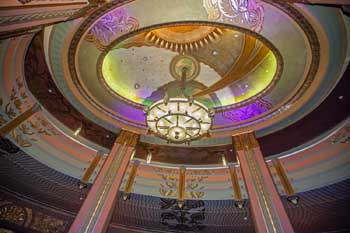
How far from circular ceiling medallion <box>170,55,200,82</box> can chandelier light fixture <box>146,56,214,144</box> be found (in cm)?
224

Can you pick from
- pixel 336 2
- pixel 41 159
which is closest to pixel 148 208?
pixel 41 159

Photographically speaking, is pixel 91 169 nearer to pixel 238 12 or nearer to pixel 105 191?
pixel 105 191

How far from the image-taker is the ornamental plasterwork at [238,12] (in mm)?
5758

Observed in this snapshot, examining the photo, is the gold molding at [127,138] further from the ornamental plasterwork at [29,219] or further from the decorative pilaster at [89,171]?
the ornamental plasterwork at [29,219]

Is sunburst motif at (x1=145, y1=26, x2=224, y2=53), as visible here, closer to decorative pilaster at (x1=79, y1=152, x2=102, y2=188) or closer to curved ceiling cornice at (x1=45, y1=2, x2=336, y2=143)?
curved ceiling cornice at (x1=45, y1=2, x2=336, y2=143)

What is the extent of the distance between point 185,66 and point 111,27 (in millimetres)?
2777

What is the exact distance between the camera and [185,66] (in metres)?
8.42

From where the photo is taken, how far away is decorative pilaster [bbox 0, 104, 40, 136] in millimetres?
6879

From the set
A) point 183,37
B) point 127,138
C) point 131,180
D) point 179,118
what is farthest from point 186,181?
point 183,37

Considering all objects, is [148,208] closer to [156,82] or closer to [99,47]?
[156,82]

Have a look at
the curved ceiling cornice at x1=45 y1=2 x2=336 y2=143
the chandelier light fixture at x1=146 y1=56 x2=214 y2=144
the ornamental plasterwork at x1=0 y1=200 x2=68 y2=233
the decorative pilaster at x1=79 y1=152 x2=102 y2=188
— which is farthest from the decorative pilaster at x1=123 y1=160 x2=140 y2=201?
the chandelier light fixture at x1=146 y1=56 x2=214 y2=144

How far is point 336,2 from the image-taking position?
11.0ft

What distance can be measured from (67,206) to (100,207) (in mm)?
3158

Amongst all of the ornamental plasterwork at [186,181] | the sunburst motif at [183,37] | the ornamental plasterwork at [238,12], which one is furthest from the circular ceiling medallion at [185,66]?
the ornamental plasterwork at [186,181]
